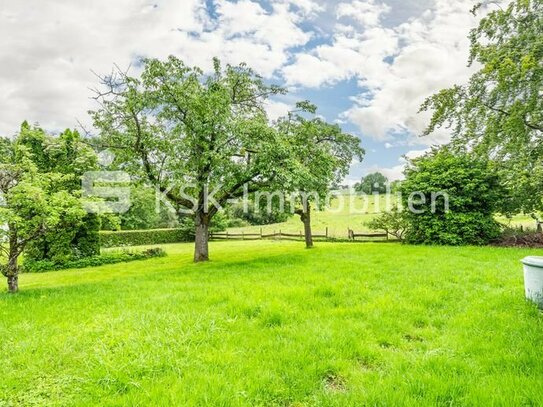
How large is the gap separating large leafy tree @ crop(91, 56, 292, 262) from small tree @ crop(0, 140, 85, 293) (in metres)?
5.04

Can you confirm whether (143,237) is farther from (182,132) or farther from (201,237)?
(182,132)

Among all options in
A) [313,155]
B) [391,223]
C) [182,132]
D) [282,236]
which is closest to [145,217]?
[282,236]

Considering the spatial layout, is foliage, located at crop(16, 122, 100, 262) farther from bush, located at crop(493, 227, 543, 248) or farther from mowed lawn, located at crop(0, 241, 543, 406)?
bush, located at crop(493, 227, 543, 248)

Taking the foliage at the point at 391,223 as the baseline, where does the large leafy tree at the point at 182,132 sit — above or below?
above

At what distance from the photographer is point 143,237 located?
36031mm

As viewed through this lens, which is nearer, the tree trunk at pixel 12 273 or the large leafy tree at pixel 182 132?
the tree trunk at pixel 12 273

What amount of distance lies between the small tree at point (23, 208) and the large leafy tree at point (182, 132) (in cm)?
504

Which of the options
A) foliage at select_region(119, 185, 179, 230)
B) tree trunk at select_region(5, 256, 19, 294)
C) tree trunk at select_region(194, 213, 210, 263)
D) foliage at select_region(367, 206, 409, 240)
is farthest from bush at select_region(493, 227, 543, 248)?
foliage at select_region(119, 185, 179, 230)

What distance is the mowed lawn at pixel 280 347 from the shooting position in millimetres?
3365

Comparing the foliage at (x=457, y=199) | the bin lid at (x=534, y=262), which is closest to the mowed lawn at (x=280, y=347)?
the bin lid at (x=534, y=262)

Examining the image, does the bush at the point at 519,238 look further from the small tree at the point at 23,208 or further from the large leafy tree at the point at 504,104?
the small tree at the point at 23,208

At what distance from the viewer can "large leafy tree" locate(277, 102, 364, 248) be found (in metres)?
14.2

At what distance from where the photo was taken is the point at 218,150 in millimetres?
Result: 14789

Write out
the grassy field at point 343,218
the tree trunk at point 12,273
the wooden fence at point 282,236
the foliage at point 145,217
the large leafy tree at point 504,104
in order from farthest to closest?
the foliage at point 145,217, the grassy field at point 343,218, the wooden fence at point 282,236, the large leafy tree at point 504,104, the tree trunk at point 12,273
